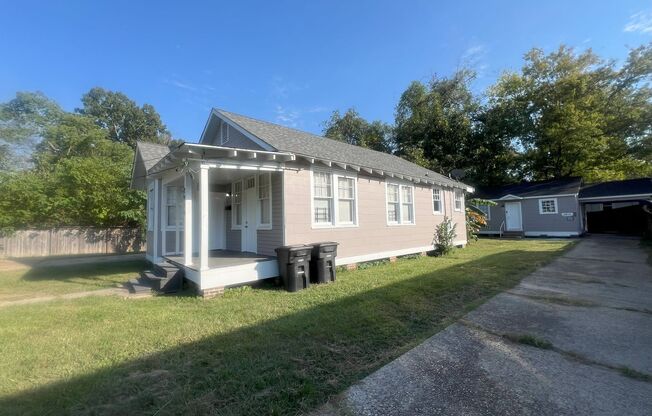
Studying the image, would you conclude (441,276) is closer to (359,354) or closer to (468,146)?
(359,354)

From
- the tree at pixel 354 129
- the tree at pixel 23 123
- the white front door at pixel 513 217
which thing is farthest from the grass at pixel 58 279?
the tree at pixel 354 129

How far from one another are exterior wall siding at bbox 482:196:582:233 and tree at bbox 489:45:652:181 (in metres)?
8.21

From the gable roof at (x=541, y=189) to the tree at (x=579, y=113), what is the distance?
5.41 meters

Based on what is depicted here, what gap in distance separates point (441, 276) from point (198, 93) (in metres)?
21.7

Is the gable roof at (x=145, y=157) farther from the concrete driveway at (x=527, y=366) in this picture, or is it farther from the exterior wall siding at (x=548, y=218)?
the exterior wall siding at (x=548, y=218)

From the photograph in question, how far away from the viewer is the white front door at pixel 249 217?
8.90m

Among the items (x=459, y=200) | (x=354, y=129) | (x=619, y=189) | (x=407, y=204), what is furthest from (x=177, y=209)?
(x=354, y=129)

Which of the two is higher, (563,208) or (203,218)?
(563,208)

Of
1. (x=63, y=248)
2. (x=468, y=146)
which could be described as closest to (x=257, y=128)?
(x=63, y=248)

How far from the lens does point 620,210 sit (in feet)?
75.6

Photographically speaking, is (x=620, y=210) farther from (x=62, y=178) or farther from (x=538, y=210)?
(x=62, y=178)

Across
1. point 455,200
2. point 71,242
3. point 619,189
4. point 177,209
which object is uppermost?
point 619,189

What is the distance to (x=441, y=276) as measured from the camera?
7832mm

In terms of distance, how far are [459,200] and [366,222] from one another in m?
8.64
